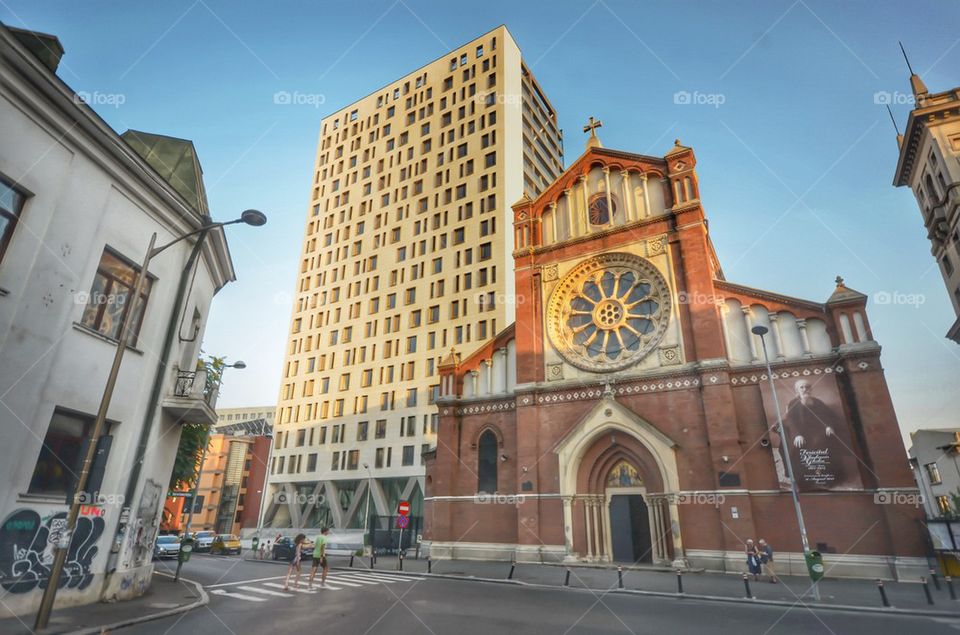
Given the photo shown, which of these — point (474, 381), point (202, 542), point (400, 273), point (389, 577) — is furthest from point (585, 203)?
point (202, 542)

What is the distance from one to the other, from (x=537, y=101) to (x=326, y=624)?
6259 centimetres

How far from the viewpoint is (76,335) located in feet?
38.0

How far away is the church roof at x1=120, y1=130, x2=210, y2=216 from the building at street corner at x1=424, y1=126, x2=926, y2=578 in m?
16.9

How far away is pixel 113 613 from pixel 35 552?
6.49ft

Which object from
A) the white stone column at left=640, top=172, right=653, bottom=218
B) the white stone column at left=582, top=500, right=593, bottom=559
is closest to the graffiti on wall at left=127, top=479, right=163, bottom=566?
the white stone column at left=582, top=500, right=593, bottom=559

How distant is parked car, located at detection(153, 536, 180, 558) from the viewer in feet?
101

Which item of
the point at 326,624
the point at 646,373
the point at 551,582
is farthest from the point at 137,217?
the point at 646,373

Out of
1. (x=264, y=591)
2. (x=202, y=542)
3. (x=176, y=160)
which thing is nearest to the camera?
(x=264, y=591)

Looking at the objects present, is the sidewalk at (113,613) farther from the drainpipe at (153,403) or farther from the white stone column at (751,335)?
the white stone column at (751,335)

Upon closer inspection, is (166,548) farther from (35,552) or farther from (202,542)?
(35,552)

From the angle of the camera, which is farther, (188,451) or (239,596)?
(188,451)

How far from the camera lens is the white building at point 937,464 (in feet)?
134

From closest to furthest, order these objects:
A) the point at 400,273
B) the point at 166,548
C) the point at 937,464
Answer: the point at 166,548
the point at 937,464
the point at 400,273

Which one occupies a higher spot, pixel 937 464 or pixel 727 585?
pixel 937 464
